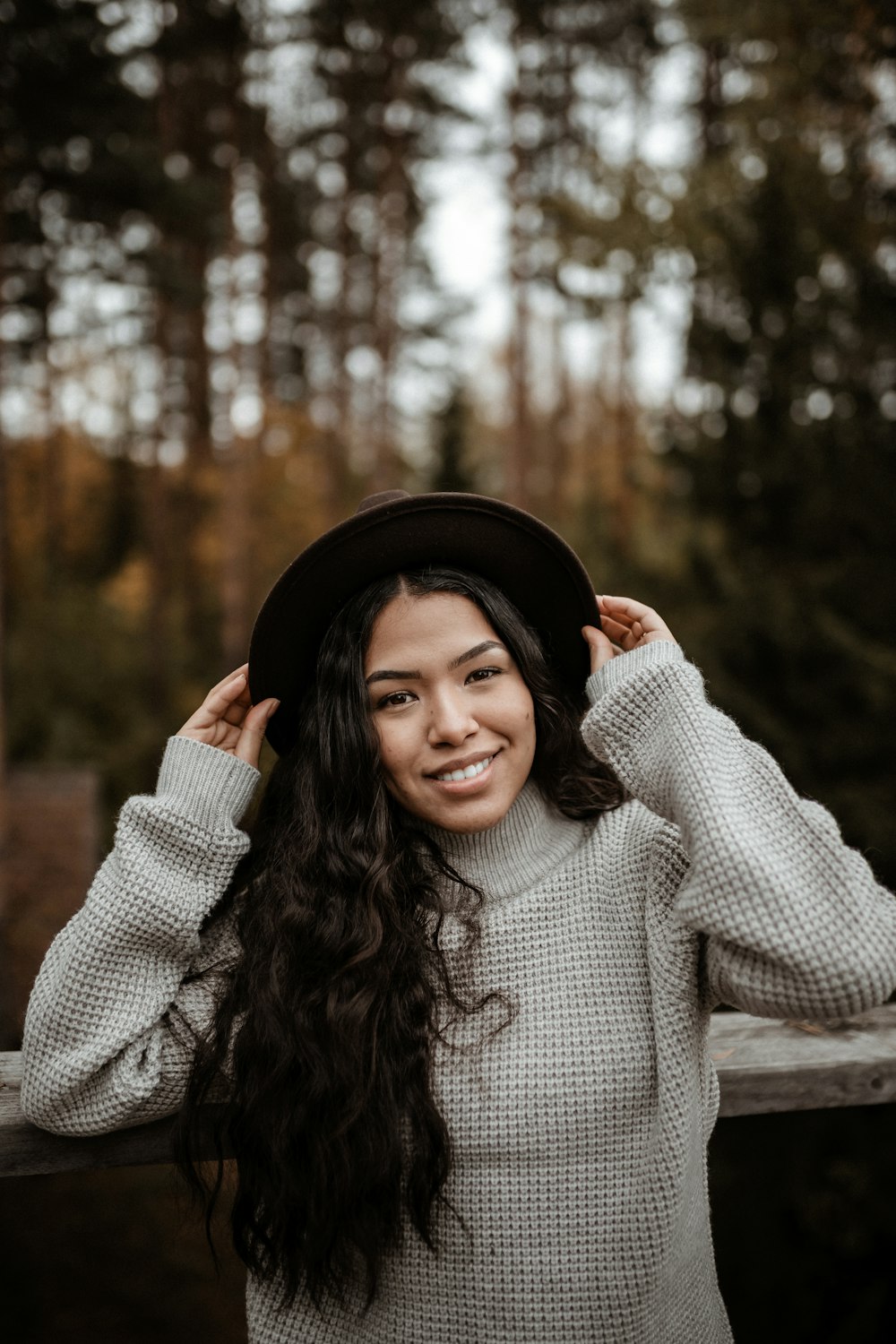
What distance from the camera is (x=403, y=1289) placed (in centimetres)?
159

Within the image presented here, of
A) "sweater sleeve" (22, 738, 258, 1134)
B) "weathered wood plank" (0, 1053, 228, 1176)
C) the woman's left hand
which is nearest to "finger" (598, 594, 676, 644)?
the woman's left hand

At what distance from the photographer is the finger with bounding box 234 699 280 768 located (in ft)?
6.14

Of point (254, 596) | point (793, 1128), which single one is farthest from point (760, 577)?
point (254, 596)

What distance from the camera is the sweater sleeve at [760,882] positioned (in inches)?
55.1

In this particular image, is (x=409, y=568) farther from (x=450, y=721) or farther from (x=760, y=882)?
(x=760, y=882)

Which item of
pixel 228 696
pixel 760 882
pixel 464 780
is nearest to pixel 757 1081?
pixel 760 882

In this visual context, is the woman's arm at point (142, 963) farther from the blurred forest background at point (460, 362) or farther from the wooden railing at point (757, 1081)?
the blurred forest background at point (460, 362)

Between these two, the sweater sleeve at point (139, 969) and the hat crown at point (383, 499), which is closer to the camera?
the sweater sleeve at point (139, 969)

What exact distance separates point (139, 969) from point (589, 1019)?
764 millimetres

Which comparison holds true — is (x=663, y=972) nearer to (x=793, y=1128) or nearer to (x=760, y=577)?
(x=793, y=1128)

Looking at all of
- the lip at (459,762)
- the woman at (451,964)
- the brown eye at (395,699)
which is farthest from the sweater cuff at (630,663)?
the brown eye at (395,699)

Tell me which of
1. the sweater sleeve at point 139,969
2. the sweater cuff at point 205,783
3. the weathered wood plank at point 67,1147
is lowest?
the weathered wood plank at point 67,1147

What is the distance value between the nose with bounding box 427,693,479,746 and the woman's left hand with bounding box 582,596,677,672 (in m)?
0.29

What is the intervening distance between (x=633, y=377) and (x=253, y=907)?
54.9 ft
